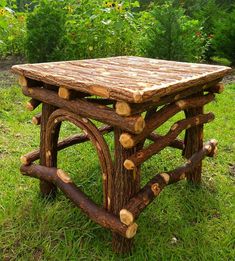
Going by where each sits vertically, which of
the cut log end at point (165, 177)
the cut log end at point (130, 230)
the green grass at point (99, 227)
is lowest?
the green grass at point (99, 227)

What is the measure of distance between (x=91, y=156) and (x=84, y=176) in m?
0.39

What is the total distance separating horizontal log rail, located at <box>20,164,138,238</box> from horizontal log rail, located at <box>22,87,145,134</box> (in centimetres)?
47

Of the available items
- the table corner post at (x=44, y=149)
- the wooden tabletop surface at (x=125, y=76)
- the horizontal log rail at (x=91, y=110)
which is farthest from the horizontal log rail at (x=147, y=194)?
the table corner post at (x=44, y=149)

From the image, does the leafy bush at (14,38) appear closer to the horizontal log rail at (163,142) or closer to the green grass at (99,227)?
the green grass at (99,227)

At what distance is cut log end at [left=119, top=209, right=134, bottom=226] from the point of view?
1.85 m

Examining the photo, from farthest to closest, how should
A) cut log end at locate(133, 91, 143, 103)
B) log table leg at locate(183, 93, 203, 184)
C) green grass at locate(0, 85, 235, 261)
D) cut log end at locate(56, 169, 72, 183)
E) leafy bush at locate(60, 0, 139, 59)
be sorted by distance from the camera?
leafy bush at locate(60, 0, 139, 59), log table leg at locate(183, 93, 203, 184), cut log end at locate(56, 169, 72, 183), green grass at locate(0, 85, 235, 261), cut log end at locate(133, 91, 143, 103)

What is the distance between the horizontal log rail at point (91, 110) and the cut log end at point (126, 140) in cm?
4

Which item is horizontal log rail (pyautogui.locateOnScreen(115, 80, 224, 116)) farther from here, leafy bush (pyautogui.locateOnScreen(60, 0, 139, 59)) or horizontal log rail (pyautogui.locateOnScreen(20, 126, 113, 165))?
leafy bush (pyautogui.locateOnScreen(60, 0, 139, 59))

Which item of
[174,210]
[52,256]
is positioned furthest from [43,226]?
[174,210]

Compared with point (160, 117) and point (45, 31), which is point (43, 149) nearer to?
point (160, 117)

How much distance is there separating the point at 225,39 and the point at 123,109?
572 cm

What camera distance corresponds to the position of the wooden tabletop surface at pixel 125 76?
169 centimetres

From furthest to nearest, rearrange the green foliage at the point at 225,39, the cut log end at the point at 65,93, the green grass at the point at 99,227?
the green foliage at the point at 225,39 → the green grass at the point at 99,227 → the cut log end at the point at 65,93

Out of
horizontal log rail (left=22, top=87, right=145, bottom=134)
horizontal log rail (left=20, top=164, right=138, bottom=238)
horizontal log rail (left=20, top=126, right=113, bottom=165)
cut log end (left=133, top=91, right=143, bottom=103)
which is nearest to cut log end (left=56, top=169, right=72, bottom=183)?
horizontal log rail (left=20, top=164, right=138, bottom=238)
